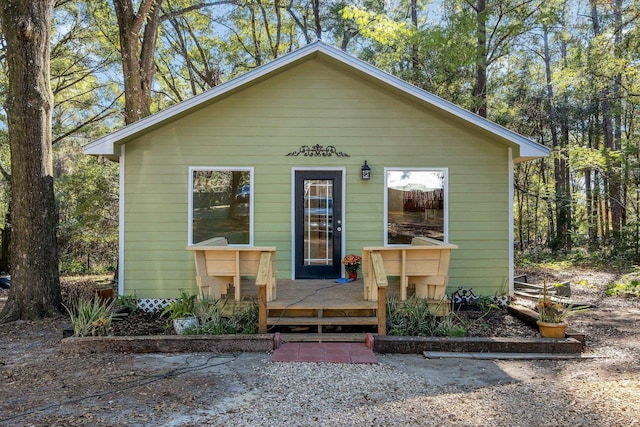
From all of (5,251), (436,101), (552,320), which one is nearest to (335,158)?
(436,101)

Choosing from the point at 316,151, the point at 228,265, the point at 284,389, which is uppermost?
the point at 316,151

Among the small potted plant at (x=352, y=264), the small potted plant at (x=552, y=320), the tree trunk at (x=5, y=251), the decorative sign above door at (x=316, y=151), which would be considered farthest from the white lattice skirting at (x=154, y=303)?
the tree trunk at (x=5, y=251)

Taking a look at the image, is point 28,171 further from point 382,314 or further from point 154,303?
point 382,314

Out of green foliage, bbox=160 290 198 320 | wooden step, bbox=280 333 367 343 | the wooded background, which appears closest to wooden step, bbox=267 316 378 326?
wooden step, bbox=280 333 367 343

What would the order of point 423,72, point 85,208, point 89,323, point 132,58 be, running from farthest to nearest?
point 423,72 < point 85,208 < point 132,58 < point 89,323

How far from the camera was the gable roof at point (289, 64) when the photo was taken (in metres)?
6.00

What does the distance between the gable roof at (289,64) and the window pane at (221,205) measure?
97cm

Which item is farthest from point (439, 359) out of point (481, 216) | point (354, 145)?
point (354, 145)

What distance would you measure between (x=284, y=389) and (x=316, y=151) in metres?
3.84

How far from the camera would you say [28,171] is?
5984mm

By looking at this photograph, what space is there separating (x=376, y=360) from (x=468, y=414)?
1.28 meters

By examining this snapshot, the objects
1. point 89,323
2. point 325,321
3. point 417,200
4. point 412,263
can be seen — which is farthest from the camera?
point 417,200

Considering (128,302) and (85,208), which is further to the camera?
(85,208)

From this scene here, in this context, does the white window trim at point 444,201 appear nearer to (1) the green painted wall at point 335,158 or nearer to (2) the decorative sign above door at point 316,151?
(1) the green painted wall at point 335,158
